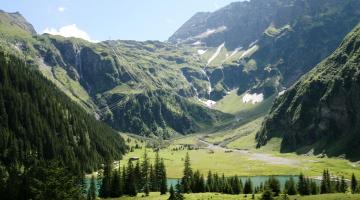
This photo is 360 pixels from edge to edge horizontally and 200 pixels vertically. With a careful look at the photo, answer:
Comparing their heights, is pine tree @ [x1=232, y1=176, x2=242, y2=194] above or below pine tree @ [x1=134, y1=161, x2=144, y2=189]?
below

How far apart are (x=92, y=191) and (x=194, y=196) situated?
3453 centimetres

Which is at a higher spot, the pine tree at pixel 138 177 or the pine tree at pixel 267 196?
the pine tree at pixel 138 177

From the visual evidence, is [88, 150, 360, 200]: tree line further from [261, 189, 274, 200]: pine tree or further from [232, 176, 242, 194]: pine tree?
[261, 189, 274, 200]: pine tree

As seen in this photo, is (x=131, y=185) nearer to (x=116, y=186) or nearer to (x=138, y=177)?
(x=116, y=186)

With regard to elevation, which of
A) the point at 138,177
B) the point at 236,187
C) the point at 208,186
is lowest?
the point at 236,187

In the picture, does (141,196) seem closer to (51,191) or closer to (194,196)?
(194,196)

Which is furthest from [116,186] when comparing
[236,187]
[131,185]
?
[236,187]

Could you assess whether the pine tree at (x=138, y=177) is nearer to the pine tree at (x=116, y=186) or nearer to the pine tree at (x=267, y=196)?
the pine tree at (x=116, y=186)

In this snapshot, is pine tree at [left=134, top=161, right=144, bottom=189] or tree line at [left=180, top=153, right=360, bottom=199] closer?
tree line at [left=180, top=153, right=360, bottom=199]

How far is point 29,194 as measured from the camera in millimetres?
147750

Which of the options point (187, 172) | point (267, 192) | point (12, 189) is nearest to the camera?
point (267, 192)

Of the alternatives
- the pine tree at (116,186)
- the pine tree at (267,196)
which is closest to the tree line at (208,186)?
the pine tree at (116,186)

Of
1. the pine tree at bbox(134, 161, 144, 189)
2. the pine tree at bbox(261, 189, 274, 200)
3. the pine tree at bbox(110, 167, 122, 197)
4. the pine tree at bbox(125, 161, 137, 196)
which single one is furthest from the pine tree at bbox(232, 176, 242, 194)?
the pine tree at bbox(110, 167, 122, 197)

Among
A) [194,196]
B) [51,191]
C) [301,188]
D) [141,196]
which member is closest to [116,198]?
[141,196]
